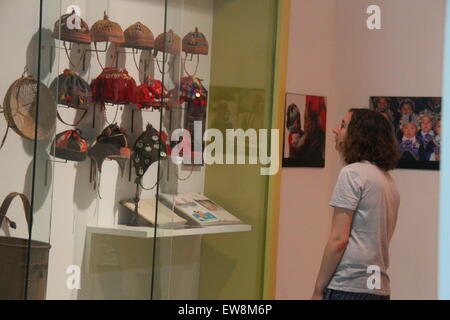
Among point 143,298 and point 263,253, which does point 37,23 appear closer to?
point 143,298

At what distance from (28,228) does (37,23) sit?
81 cm

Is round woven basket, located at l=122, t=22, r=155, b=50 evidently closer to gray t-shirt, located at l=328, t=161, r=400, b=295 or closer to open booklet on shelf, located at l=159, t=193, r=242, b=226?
open booklet on shelf, located at l=159, t=193, r=242, b=226

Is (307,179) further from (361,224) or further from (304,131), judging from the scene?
(361,224)

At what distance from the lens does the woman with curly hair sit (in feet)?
10.3

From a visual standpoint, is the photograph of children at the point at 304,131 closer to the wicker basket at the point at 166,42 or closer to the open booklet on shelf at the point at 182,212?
the open booklet on shelf at the point at 182,212

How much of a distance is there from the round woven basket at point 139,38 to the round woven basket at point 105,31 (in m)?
0.05

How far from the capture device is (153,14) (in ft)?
11.0

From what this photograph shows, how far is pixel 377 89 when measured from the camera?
497 centimetres

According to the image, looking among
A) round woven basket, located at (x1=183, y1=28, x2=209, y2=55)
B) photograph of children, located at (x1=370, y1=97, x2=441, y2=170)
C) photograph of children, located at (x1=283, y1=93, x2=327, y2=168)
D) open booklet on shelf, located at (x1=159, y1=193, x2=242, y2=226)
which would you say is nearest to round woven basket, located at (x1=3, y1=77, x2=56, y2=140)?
open booklet on shelf, located at (x1=159, y1=193, x2=242, y2=226)

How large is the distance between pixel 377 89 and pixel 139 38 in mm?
2139

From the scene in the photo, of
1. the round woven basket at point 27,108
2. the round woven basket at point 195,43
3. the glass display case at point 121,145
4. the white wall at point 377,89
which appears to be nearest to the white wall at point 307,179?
the white wall at point 377,89

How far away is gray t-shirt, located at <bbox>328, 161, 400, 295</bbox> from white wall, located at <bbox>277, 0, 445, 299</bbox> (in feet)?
5.31

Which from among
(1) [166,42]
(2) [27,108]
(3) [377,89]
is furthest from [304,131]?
(2) [27,108]

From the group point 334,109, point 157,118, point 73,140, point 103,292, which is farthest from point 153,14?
point 334,109
